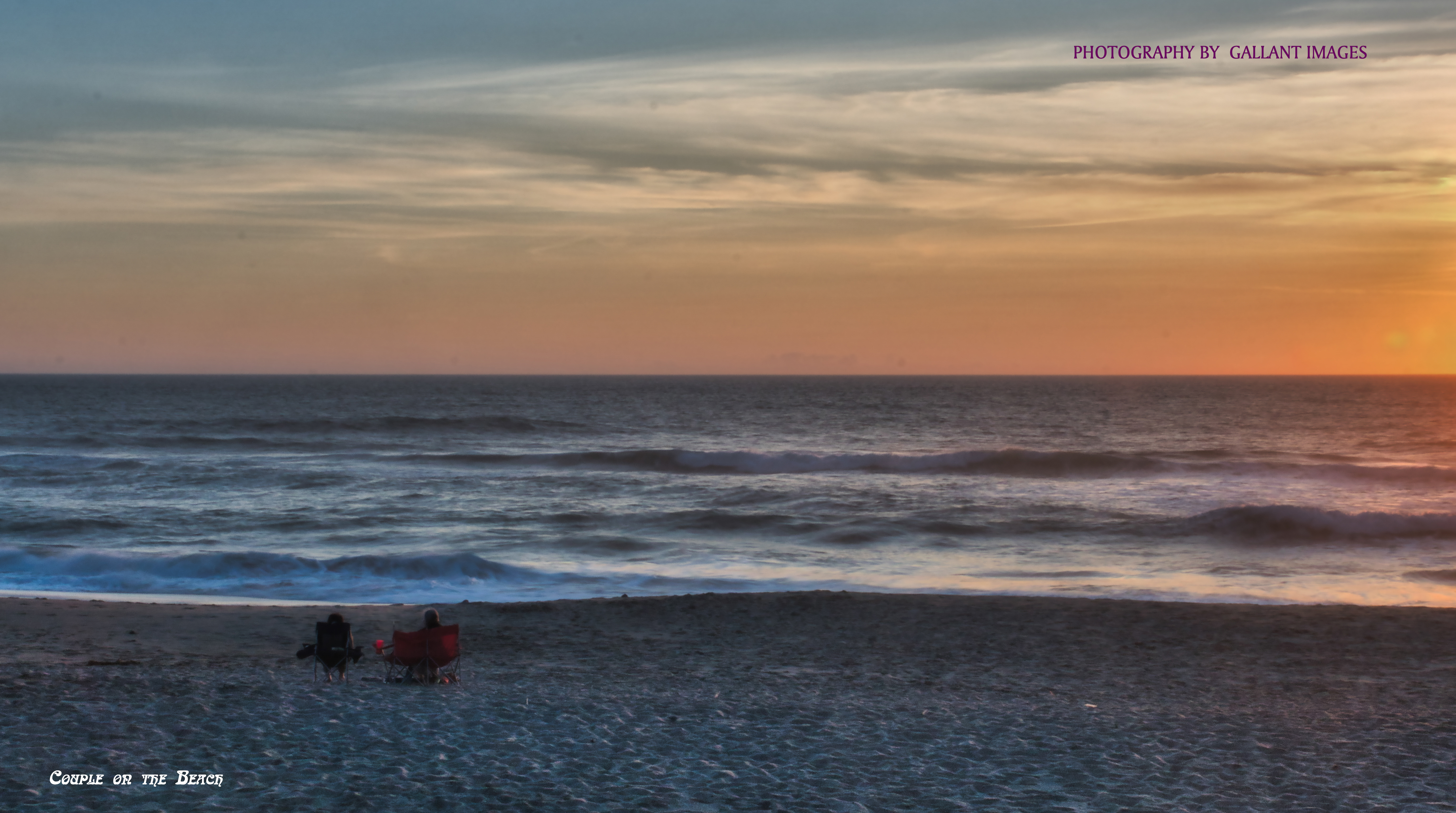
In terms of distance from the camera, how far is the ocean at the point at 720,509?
20.0 meters

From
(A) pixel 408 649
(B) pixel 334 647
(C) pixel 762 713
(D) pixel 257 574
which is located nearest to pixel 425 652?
(A) pixel 408 649

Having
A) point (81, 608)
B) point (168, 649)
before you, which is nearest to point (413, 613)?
point (168, 649)

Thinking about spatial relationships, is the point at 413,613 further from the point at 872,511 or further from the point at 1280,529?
the point at 1280,529

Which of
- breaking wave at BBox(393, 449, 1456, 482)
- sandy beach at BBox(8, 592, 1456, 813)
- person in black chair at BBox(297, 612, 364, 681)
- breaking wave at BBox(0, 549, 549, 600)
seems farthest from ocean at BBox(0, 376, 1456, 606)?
person in black chair at BBox(297, 612, 364, 681)

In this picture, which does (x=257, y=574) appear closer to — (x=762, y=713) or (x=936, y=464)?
(x=762, y=713)

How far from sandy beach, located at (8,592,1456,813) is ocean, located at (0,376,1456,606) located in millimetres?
3793

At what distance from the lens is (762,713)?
963 centimetres

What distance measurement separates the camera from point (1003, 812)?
6.90 meters

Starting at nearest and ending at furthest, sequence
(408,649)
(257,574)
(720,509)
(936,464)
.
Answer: (408,649)
(257,574)
(720,509)
(936,464)

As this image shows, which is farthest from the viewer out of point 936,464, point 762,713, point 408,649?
point 936,464

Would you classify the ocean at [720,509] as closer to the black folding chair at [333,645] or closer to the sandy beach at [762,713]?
the sandy beach at [762,713]

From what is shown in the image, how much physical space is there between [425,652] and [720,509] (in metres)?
20.1

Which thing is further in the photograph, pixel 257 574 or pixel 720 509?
pixel 720 509

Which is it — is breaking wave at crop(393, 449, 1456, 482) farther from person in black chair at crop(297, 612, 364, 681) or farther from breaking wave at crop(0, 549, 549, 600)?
person in black chair at crop(297, 612, 364, 681)
